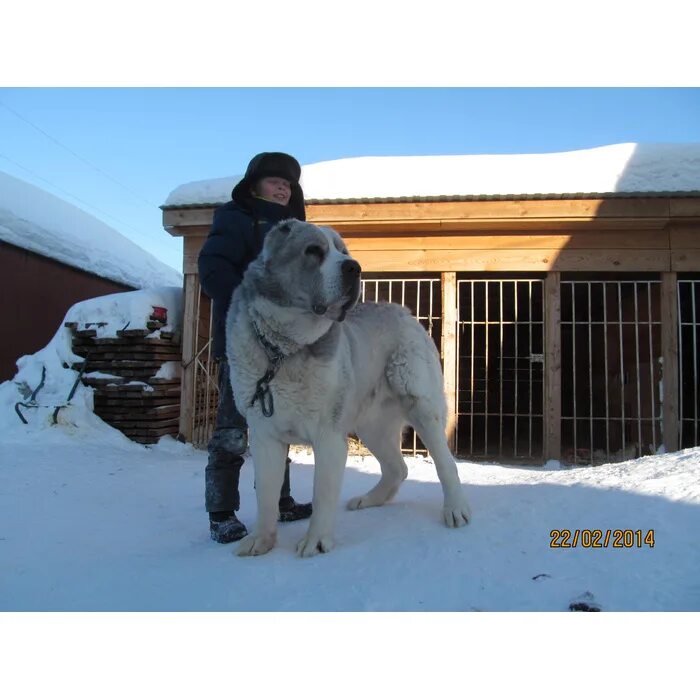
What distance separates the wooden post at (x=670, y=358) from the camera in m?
6.34

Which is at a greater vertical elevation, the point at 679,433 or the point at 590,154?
the point at 590,154

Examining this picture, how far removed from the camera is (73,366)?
6.97 metres

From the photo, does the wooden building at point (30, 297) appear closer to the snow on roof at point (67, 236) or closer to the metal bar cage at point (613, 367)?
the snow on roof at point (67, 236)

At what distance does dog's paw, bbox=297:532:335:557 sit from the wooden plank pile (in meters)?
4.75

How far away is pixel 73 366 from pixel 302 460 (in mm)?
3347

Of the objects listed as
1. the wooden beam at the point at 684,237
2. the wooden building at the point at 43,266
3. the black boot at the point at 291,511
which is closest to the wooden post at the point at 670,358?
the wooden beam at the point at 684,237

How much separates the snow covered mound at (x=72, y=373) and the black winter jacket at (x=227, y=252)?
13.6ft

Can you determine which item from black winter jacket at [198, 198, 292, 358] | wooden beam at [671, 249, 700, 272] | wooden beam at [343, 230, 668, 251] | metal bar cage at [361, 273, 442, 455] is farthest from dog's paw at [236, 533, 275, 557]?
wooden beam at [671, 249, 700, 272]

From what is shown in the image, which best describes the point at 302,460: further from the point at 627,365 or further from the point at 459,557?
the point at 627,365

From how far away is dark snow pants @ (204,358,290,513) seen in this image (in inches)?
117

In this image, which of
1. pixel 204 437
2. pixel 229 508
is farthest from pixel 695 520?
pixel 204 437

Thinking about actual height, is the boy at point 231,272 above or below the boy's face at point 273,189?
below

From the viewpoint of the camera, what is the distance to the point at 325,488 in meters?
2.56

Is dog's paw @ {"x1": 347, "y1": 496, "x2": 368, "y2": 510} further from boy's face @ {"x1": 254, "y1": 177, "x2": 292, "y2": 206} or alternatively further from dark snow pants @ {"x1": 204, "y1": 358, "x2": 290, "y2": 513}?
boy's face @ {"x1": 254, "y1": 177, "x2": 292, "y2": 206}
